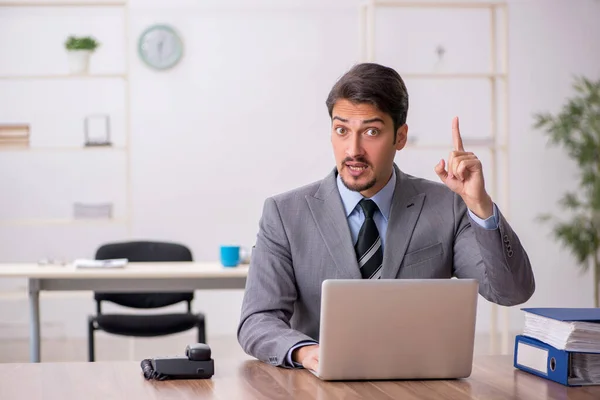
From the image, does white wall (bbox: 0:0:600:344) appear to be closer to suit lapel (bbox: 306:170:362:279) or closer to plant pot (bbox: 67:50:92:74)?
plant pot (bbox: 67:50:92:74)

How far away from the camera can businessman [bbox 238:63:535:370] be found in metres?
2.29

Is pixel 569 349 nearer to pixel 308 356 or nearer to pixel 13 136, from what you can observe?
pixel 308 356

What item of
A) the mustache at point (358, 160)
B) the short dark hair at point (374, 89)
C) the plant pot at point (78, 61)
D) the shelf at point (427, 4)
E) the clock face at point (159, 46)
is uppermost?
the shelf at point (427, 4)

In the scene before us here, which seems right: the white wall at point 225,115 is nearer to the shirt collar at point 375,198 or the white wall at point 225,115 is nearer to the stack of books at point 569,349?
the shirt collar at point 375,198

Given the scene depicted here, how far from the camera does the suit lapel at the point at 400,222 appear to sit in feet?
7.75

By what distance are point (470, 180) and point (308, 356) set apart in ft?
1.87

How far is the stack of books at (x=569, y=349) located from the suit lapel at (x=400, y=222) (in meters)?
0.51

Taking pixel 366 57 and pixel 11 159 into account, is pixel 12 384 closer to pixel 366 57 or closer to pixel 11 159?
pixel 366 57

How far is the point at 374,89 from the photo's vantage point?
2324 millimetres

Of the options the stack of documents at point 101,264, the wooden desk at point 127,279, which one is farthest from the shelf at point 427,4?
the stack of documents at point 101,264

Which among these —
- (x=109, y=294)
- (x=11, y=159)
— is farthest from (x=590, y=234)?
(x=11, y=159)

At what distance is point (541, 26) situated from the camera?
262 inches

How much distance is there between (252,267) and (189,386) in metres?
0.58

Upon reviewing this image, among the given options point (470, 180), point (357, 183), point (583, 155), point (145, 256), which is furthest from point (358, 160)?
point (583, 155)
